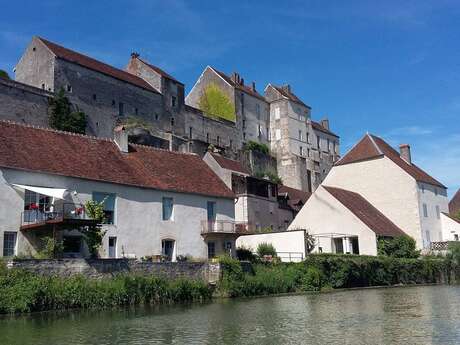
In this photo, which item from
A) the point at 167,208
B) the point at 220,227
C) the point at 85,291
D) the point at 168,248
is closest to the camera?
the point at 85,291

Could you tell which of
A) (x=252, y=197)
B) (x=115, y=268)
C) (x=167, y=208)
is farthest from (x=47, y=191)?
(x=252, y=197)

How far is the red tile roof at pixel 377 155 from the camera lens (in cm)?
5069

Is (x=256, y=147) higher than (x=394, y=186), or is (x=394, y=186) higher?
(x=256, y=147)

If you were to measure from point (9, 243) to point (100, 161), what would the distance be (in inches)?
284

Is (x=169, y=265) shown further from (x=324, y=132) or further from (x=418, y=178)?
(x=324, y=132)

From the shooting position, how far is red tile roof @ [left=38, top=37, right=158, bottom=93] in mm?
52812

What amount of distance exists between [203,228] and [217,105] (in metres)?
44.2

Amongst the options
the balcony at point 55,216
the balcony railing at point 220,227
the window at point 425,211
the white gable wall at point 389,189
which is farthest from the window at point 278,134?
the balcony at point 55,216

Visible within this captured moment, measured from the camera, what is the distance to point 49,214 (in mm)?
26344

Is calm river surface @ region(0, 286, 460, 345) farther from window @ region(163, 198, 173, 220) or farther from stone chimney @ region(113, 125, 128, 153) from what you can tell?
stone chimney @ region(113, 125, 128, 153)

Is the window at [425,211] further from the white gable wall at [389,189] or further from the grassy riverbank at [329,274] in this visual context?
the grassy riverbank at [329,274]

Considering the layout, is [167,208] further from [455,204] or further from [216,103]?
[455,204]

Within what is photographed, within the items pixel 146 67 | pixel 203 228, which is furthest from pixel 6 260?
pixel 146 67

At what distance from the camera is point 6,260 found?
892 inches
